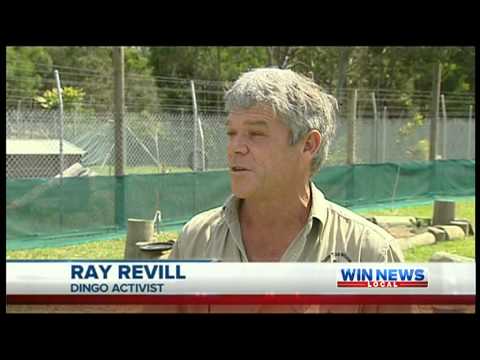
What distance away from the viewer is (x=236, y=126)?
2.52 metres

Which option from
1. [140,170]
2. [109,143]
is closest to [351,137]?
[140,170]

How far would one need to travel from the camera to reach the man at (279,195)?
246 cm

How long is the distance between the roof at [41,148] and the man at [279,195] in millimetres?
4575

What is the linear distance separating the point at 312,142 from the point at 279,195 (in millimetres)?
231

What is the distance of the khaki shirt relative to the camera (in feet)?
8.09

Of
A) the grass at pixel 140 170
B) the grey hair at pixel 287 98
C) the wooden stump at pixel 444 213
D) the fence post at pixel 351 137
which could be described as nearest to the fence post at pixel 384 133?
the fence post at pixel 351 137

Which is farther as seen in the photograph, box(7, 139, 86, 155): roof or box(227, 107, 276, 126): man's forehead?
box(7, 139, 86, 155): roof

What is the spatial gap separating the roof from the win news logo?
484 cm

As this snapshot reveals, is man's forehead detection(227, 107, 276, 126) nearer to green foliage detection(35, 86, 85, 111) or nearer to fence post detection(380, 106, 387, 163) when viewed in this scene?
green foliage detection(35, 86, 85, 111)

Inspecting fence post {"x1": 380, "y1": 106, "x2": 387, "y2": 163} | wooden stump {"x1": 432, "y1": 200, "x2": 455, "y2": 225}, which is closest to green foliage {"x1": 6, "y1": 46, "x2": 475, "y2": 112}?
fence post {"x1": 380, "y1": 106, "x2": 387, "y2": 163}

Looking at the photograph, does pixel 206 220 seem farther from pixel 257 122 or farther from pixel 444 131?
pixel 444 131

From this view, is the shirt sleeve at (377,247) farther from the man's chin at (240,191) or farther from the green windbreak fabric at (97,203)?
the green windbreak fabric at (97,203)

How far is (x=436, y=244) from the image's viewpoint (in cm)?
721

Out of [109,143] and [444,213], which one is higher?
[109,143]
